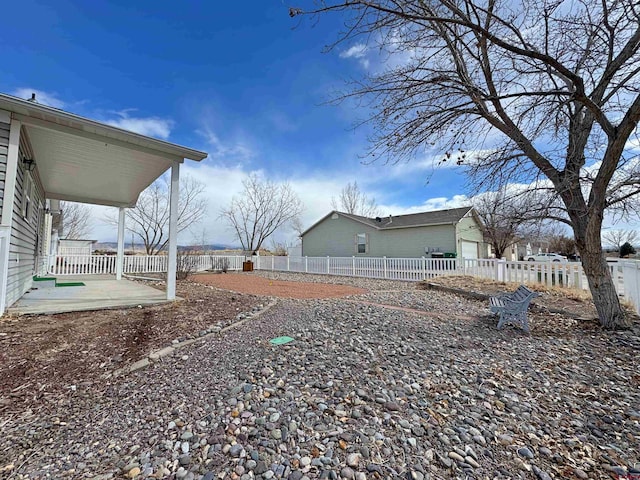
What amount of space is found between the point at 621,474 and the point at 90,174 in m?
10.0

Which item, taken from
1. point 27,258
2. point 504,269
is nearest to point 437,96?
point 504,269

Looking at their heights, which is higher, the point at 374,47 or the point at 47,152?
the point at 374,47

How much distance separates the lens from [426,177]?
5184 millimetres

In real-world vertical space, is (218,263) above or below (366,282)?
above

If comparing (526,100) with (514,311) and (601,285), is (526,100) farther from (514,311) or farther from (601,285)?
(514,311)

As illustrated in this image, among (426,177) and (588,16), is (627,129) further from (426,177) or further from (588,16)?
(426,177)

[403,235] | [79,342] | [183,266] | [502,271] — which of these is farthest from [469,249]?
[79,342]

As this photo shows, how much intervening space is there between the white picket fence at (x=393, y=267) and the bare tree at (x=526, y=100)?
199 cm

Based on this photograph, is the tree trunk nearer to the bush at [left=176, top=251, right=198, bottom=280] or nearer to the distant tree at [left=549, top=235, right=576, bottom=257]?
the bush at [left=176, top=251, right=198, bottom=280]

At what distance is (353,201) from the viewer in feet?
93.7

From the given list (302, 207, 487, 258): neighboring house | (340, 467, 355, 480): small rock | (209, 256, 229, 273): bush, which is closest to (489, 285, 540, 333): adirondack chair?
(340, 467, 355, 480): small rock

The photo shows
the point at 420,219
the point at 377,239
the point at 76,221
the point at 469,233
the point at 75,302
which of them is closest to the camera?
the point at 75,302

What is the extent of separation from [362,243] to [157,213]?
16.0 m

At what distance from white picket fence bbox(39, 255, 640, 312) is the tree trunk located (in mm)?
1132
